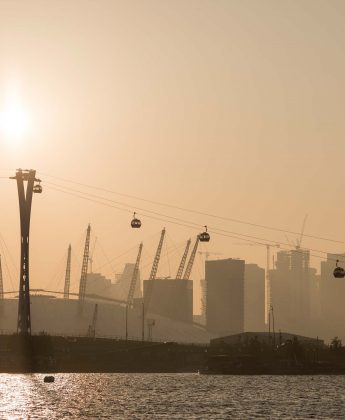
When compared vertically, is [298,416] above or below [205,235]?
below

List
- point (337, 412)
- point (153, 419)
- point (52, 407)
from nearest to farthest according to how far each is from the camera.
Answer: point (153, 419), point (337, 412), point (52, 407)

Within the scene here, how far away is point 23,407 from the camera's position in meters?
188

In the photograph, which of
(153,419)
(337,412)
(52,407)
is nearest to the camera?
(153,419)

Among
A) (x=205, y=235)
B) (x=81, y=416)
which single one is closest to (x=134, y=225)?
(x=205, y=235)

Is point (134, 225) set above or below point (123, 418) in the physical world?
above

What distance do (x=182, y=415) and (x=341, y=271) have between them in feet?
92.3

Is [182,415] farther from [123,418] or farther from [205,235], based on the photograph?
[205,235]

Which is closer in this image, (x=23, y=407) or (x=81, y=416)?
(x=81, y=416)

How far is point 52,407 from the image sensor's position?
19100cm

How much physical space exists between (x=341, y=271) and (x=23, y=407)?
52.8 meters

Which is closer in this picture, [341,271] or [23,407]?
[341,271]

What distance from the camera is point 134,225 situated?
18250 centimetres

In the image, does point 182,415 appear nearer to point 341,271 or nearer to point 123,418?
point 123,418

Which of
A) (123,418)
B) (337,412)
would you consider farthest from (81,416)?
(337,412)
